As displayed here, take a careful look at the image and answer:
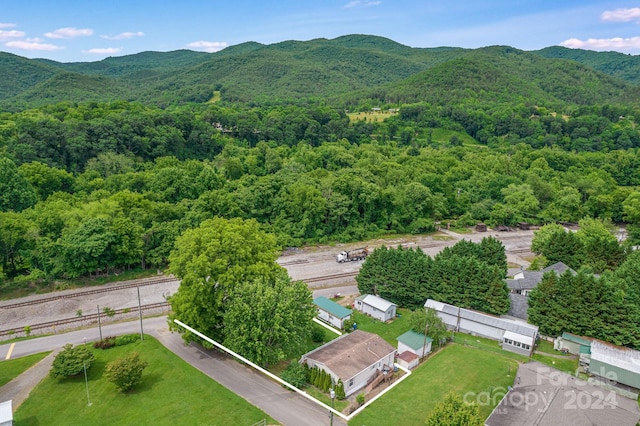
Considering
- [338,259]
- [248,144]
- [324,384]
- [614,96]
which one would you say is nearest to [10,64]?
[248,144]

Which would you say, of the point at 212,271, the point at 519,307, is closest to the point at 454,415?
the point at 212,271

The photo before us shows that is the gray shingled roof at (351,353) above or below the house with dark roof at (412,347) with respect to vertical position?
above

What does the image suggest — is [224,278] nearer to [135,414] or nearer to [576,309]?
[135,414]

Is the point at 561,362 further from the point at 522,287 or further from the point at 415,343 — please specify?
the point at 415,343

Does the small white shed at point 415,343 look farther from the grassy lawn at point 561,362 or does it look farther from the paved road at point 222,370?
the paved road at point 222,370

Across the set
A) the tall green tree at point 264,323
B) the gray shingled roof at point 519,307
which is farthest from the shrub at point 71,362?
the gray shingled roof at point 519,307

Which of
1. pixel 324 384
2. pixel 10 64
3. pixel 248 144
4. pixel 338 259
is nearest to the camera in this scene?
pixel 324 384

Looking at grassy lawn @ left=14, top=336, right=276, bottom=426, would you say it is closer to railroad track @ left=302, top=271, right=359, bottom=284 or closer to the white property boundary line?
the white property boundary line
